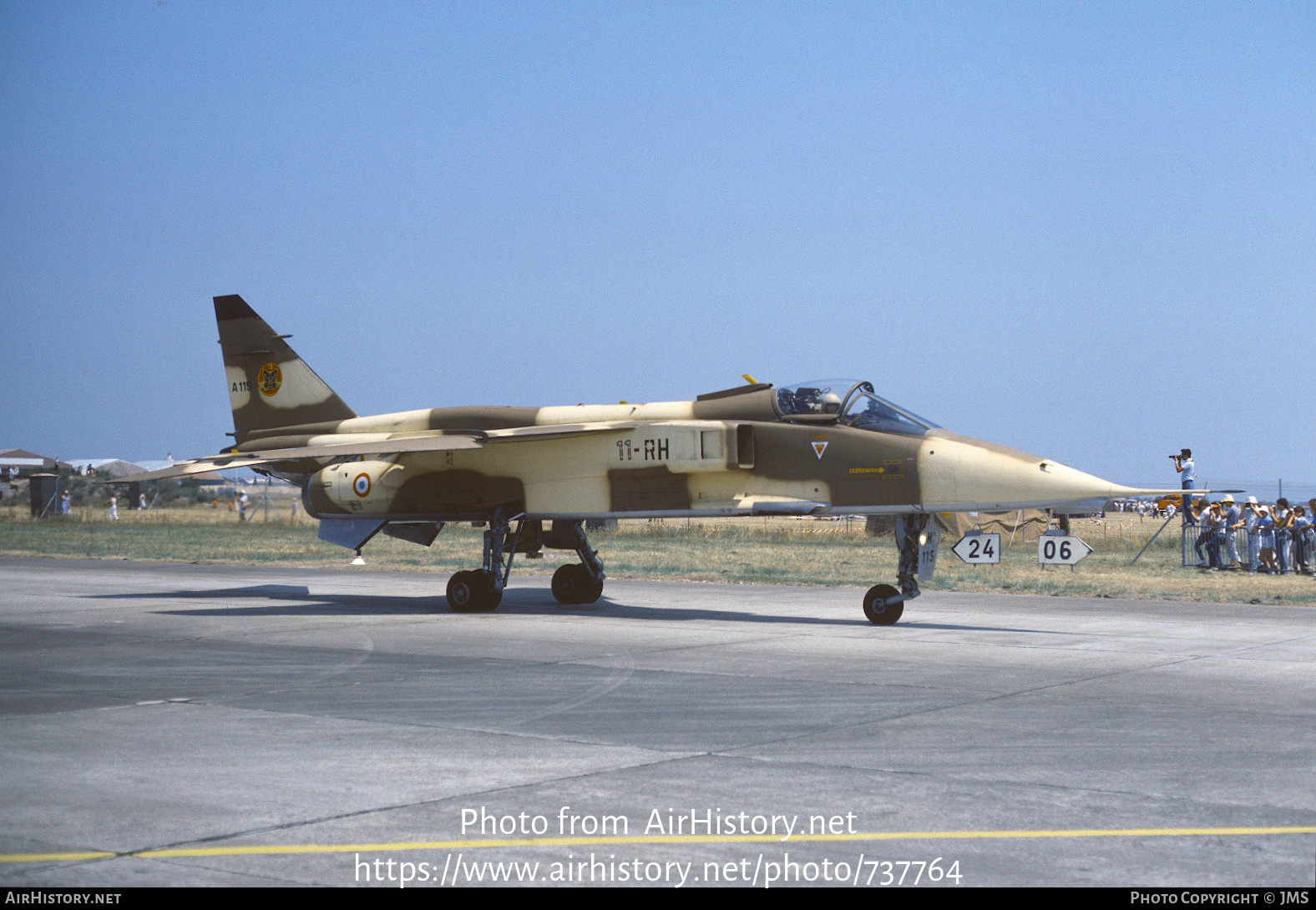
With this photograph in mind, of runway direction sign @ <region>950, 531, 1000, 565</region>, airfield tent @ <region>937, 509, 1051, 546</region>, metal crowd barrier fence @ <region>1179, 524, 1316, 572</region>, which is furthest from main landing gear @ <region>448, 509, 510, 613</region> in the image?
airfield tent @ <region>937, 509, 1051, 546</region>

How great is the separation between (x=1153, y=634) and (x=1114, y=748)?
24.3 ft

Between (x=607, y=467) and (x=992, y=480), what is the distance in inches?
207

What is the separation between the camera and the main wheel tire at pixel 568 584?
19.3 metres

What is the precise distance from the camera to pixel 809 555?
3159 centimetres

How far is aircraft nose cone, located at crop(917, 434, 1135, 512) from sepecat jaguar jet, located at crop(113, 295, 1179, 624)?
0.02 m

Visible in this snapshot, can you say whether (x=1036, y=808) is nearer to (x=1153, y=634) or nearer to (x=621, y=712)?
(x=621, y=712)

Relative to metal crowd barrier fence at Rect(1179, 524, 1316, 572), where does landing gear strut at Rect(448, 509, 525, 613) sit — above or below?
above

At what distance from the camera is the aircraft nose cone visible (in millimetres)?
14125

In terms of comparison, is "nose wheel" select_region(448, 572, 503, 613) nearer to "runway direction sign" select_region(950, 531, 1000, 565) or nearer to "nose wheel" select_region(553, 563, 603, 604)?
"nose wheel" select_region(553, 563, 603, 604)

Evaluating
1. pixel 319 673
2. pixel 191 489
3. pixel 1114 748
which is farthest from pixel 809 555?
pixel 191 489

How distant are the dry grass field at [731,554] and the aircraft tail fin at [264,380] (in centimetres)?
703

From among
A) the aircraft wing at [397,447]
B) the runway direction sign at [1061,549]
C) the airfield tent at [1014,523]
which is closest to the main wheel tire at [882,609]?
the runway direction sign at [1061,549]
